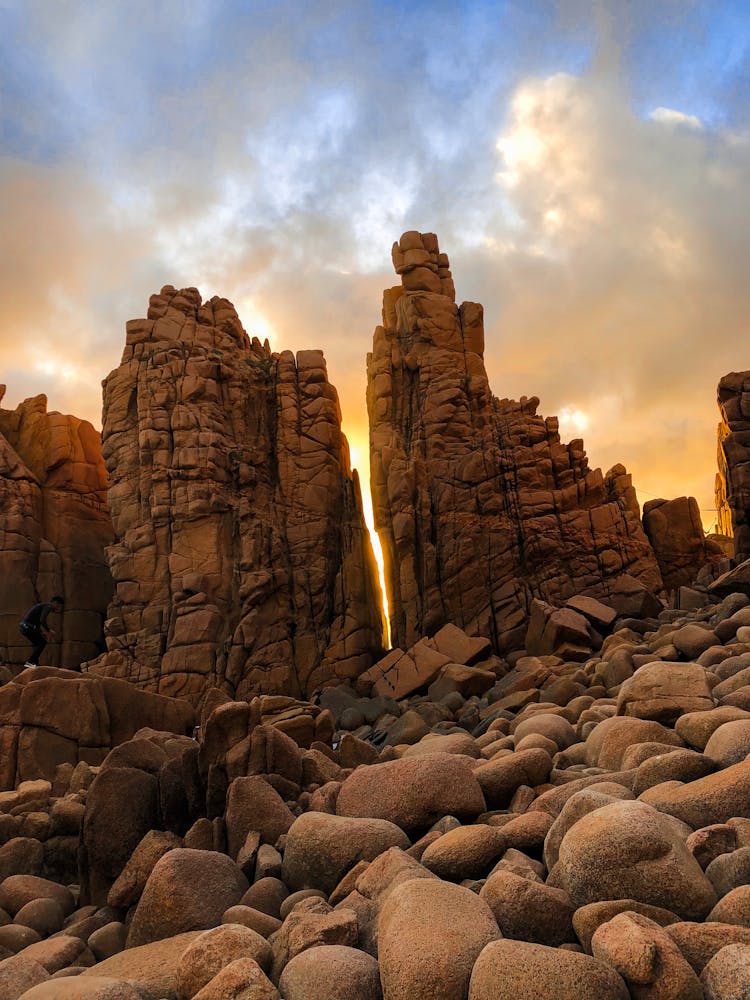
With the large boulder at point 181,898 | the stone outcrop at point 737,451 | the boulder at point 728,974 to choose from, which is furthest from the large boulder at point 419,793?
the stone outcrop at point 737,451

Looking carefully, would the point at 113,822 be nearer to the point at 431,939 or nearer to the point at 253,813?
the point at 253,813

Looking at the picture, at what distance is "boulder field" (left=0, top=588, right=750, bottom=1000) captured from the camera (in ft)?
12.0

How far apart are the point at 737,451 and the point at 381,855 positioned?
19.9m

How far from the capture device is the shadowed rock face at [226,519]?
24.6m

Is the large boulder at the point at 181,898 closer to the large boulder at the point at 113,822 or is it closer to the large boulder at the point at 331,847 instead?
the large boulder at the point at 331,847

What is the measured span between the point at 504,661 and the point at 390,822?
52.2 ft

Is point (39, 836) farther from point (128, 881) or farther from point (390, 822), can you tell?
point (390, 822)

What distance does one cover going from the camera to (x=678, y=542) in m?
26.0

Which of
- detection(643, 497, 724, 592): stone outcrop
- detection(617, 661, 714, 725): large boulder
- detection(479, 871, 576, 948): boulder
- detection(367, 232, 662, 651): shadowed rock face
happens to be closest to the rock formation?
detection(367, 232, 662, 651): shadowed rock face

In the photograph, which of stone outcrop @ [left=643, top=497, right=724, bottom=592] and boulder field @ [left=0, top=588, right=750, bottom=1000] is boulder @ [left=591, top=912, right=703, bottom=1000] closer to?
boulder field @ [left=0, top=588, right=750, bottom=1000]

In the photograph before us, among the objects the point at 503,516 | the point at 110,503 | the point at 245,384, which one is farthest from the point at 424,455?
the point at 110,503

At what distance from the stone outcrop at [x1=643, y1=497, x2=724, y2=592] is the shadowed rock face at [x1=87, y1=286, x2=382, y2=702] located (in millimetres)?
9375

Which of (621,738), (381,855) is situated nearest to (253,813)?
(381,855)

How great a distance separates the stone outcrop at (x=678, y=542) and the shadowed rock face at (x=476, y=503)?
94 cm
